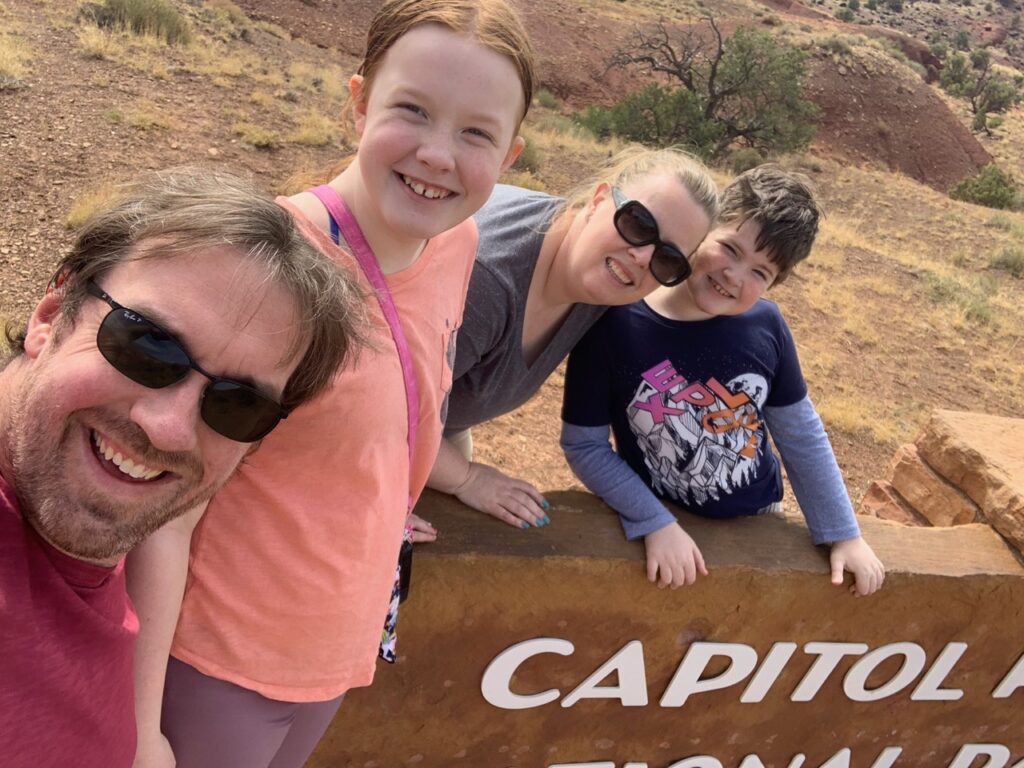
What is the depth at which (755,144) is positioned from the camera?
18.6 meters

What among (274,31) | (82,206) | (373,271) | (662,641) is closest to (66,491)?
(373,271)

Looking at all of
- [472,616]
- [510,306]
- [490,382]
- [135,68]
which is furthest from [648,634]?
[135,68]

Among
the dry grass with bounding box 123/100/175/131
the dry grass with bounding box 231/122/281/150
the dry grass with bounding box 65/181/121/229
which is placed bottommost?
the dry grass with bounding box 231/122/281/150

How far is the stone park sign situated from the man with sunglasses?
33.5 inches

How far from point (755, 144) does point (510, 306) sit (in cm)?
1856

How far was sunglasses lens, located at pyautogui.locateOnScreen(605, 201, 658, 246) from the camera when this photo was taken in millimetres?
1671

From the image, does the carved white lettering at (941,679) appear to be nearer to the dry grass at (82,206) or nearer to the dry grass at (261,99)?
the dry grass at (82,206)

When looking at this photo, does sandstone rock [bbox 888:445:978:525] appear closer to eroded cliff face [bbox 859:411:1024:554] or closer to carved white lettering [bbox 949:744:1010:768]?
eroded cliff face [bbox 859:411:1024:554]

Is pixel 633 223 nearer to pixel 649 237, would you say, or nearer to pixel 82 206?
pixel 649 237

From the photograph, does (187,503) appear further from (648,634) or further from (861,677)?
(861,677)

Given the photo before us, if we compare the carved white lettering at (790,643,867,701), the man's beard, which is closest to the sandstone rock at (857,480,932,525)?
the carved white lettering at (790,643,867,701)

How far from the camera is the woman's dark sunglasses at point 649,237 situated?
1.67m

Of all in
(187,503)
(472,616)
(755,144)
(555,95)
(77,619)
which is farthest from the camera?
(555,95)

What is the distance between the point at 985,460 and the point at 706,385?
131 centimetres
